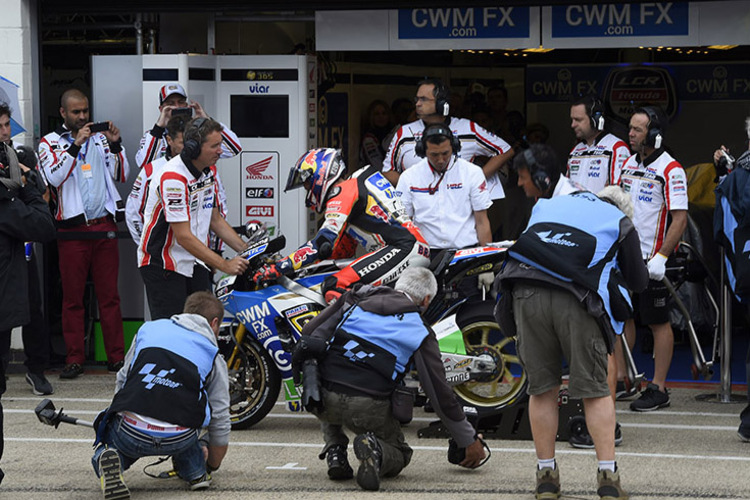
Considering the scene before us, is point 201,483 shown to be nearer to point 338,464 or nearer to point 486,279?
point 338,464

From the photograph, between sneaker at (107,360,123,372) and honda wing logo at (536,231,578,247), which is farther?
sneaker at (107,360,123,372)

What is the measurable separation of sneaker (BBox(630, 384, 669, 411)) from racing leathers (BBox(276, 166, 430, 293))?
1.79 meters

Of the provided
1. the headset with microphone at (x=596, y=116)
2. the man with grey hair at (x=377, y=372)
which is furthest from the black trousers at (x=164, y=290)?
the headset with microphone at (x=596, y=116)

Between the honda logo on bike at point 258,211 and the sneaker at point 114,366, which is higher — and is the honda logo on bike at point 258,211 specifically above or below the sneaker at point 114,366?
above

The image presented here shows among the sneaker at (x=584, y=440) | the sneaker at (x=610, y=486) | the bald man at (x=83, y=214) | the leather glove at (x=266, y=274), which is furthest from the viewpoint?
the bald man at (x=83, y=214)

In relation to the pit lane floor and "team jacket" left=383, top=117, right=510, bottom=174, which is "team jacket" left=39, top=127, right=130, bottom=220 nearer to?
the pit lane floor

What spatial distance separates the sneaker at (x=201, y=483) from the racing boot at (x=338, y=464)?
634 mm

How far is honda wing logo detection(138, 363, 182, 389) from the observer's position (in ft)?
20.9

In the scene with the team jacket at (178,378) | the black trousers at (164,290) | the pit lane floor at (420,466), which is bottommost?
the pit lane floor at (420,466)

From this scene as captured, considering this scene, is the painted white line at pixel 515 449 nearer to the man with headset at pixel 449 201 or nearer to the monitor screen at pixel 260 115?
the man with headset at pixel 449 201

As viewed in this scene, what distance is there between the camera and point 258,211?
10.7 m

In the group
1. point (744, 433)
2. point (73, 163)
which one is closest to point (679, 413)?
point (744, 433)

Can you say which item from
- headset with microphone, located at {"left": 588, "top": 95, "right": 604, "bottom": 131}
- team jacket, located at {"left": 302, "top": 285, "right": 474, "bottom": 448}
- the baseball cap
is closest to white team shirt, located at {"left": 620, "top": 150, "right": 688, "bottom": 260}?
headset with microphone, located at {"left": 588, "top": 95, "right": 604, "bottom": 131}

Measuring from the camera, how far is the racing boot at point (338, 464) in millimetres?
6738
